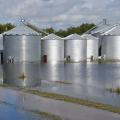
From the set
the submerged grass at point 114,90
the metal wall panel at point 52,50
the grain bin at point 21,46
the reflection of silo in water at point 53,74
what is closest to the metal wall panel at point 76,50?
the metal wall panel at point 52,50

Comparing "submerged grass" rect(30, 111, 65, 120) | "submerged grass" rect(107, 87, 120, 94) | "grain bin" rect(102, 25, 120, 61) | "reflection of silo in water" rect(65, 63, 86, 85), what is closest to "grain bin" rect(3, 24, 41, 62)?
"grain bin" rect(102, 25, 120, 61)

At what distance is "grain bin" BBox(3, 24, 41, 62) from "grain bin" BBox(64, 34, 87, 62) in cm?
594

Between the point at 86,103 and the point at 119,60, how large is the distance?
144 feet

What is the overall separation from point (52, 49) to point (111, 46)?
974 centimetres

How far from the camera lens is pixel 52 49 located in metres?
59.2

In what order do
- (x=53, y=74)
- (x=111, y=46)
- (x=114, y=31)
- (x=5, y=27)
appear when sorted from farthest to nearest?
(x=5, y=27) < (x=114, y=31) < (x=111, y=46) < (x=53, y=74)

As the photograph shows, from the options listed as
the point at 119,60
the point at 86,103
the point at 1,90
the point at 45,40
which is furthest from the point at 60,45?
the point at 86,103

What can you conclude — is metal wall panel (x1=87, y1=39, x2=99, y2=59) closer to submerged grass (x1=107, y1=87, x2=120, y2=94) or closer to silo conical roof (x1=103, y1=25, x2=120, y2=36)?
silo conical roof (x1=103, y1=25, x2=120, y2=36)

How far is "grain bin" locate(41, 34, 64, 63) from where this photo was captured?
5909cm

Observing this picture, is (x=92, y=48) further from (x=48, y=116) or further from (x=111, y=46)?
(x=48, y=116)

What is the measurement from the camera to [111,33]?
65.9 meters

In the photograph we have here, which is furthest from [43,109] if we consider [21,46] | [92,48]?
[92,48]

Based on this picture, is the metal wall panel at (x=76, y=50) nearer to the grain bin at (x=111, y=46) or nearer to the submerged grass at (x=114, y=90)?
the grain bin at (x=111, y=46)

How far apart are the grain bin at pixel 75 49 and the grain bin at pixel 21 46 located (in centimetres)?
594
